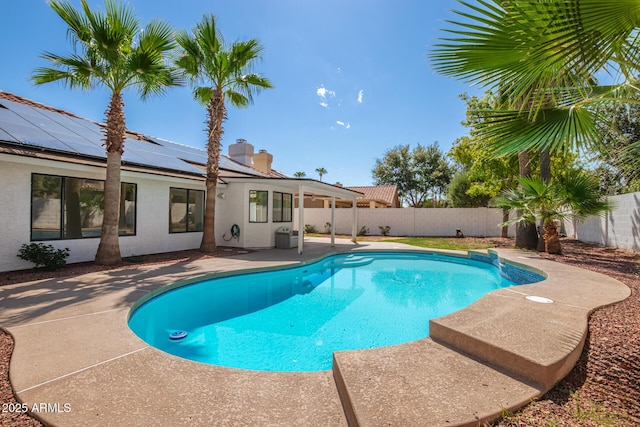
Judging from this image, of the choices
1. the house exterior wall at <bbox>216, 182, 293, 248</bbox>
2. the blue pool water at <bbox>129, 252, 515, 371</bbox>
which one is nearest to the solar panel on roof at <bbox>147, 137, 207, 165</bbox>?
the house exterior wall at <bbox>216, 182, 293, 248</bbox>

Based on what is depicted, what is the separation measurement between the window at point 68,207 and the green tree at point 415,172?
31.9 meters

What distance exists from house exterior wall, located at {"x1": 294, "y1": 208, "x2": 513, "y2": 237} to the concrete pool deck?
54.5 ft

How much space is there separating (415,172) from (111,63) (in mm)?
33261

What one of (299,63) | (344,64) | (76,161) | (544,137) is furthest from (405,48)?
(76,161)

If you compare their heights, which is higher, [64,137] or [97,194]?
[64,137]

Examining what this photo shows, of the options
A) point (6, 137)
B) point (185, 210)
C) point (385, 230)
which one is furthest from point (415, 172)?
point (6, 137)

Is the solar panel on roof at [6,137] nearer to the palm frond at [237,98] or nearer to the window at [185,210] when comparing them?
the window at [185,210]

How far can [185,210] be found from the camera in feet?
38.2

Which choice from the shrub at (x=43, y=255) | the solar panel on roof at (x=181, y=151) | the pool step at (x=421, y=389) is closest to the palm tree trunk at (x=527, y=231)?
the pool step at (x=421, y=389)

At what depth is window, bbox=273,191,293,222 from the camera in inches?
539

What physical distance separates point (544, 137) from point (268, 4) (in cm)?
985

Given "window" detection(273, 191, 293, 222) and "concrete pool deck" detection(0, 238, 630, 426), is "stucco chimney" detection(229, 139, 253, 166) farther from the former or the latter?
"concrete pool deck" detection(0, 238, 630, 426)

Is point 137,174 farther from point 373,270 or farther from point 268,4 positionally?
point 373,270

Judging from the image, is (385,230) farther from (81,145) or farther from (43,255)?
(43,255)
